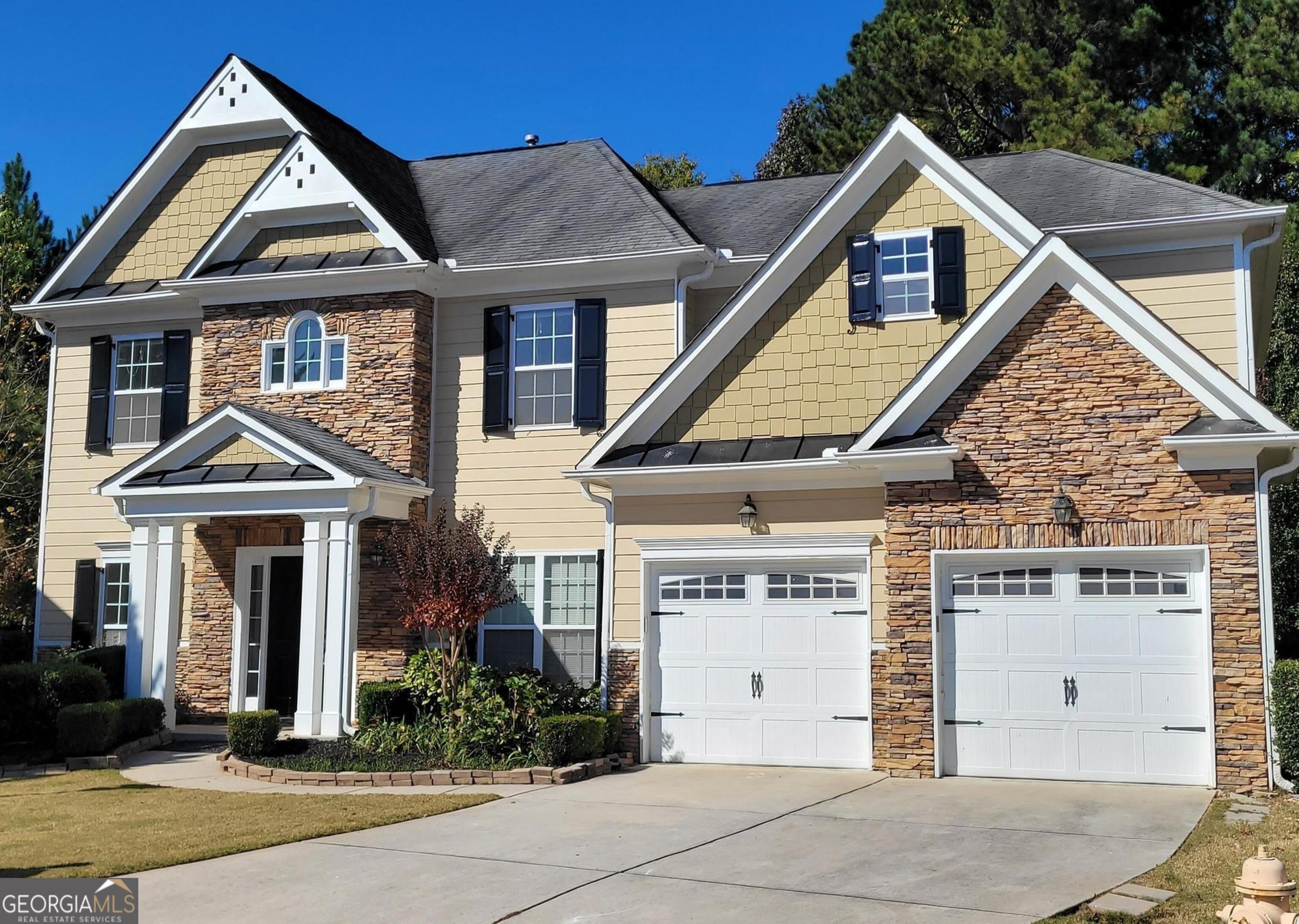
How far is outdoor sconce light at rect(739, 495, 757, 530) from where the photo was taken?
14.0m

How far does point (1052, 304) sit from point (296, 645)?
36.8 feet

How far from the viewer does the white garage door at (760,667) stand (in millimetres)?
13703

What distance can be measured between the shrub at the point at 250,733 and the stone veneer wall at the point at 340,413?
2.52 meters

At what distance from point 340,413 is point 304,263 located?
222 centimetres

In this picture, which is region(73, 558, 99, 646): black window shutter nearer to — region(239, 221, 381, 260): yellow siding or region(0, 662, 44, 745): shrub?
region(0, 662, 44, 745): shrub

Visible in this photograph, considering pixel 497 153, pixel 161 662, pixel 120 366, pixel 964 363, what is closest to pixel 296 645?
pixel 161 662

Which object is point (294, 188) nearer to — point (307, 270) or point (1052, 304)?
point (307, 270)

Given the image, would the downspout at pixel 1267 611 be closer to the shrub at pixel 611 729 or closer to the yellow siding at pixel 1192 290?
the yellow siding at pixel 1192 290

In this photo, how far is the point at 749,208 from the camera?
61.5 ft

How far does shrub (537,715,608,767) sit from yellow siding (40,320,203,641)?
8.41 m

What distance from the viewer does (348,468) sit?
50.8 feet

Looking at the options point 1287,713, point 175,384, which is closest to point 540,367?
point 175,384

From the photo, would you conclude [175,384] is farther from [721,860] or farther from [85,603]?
[721,860]

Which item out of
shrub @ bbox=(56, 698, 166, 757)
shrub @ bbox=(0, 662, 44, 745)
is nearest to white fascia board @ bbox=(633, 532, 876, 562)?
shrub @ bbox=(56, 698, 166, 757)
